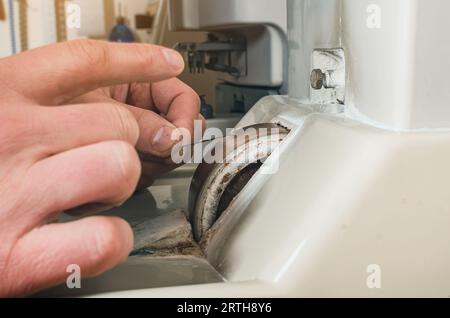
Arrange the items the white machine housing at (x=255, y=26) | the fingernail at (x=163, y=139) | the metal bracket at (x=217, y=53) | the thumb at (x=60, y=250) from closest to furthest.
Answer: the thumb at (x=60, y=250) → the fingernail at (x=163, y=139) → the white machine housing at (x=255, y=26) → the metal bracket at (x=217, y=53)

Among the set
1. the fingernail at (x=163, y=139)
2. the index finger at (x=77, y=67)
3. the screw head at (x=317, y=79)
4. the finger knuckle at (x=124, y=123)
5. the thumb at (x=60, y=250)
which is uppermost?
the index finger at (x=77, y=67)

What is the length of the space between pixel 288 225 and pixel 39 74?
0.81 ft

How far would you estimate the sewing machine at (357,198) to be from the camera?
44cm

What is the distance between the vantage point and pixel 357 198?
0.43 m

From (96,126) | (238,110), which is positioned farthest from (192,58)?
(96,126)

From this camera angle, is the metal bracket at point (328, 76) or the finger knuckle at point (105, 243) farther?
the metal bracket at point (328, 76)

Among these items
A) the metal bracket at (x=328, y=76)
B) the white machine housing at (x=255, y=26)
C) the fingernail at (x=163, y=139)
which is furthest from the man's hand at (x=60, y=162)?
the white machine housing at (x=255, y=26)

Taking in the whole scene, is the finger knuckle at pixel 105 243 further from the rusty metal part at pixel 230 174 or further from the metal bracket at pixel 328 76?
the metal bracket at pixel 328 76

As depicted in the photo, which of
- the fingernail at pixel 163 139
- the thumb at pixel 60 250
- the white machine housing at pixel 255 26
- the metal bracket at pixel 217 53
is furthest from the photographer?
the metal bracket at pixel 217 53

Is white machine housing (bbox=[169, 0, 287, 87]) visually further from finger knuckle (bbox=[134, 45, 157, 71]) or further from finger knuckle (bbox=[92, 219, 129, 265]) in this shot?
finger knuckle (bbox=[92, 219, 129, 265])

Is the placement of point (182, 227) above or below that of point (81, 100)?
below

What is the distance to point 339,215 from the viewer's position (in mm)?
435

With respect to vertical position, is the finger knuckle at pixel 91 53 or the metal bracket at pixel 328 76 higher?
the finger knuckle at pixel 91 53
